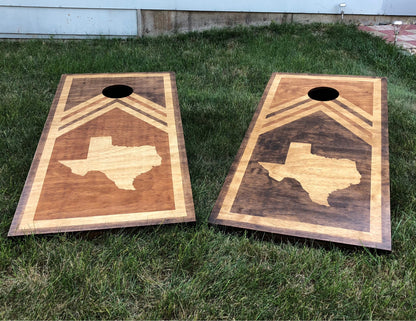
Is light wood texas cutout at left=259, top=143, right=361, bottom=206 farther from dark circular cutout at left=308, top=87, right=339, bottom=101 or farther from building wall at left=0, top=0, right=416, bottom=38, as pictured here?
building wall at left=0, top=0, right=416, bottom=38

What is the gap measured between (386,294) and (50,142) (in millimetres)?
1640

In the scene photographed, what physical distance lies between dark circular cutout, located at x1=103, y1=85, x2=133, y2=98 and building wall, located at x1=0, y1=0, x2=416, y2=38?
2235 millimetres

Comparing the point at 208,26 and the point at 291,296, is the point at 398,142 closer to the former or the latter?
the point at 291,296

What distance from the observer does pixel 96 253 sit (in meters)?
1.63

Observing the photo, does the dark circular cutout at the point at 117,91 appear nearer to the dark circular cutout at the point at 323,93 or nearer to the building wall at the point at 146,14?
the dark circular cutout at the point at 323,93

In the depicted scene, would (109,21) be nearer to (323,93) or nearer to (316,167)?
(323,93)

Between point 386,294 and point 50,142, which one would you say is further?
point 50,142

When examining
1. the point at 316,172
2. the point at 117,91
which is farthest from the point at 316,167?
the point at 117,91

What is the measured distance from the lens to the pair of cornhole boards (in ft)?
5.66

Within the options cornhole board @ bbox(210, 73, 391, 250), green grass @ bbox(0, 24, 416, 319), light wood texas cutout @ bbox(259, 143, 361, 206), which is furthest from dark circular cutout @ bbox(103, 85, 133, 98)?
light wood texas cutout @ bbox(259, 143, 361, 206)

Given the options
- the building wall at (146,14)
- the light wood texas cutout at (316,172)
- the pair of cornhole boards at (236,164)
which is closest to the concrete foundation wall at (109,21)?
the building wall at (146,14)

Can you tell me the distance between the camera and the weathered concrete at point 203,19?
14.9ft

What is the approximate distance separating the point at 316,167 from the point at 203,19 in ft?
10.5

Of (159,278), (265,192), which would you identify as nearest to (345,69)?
(265,192)
